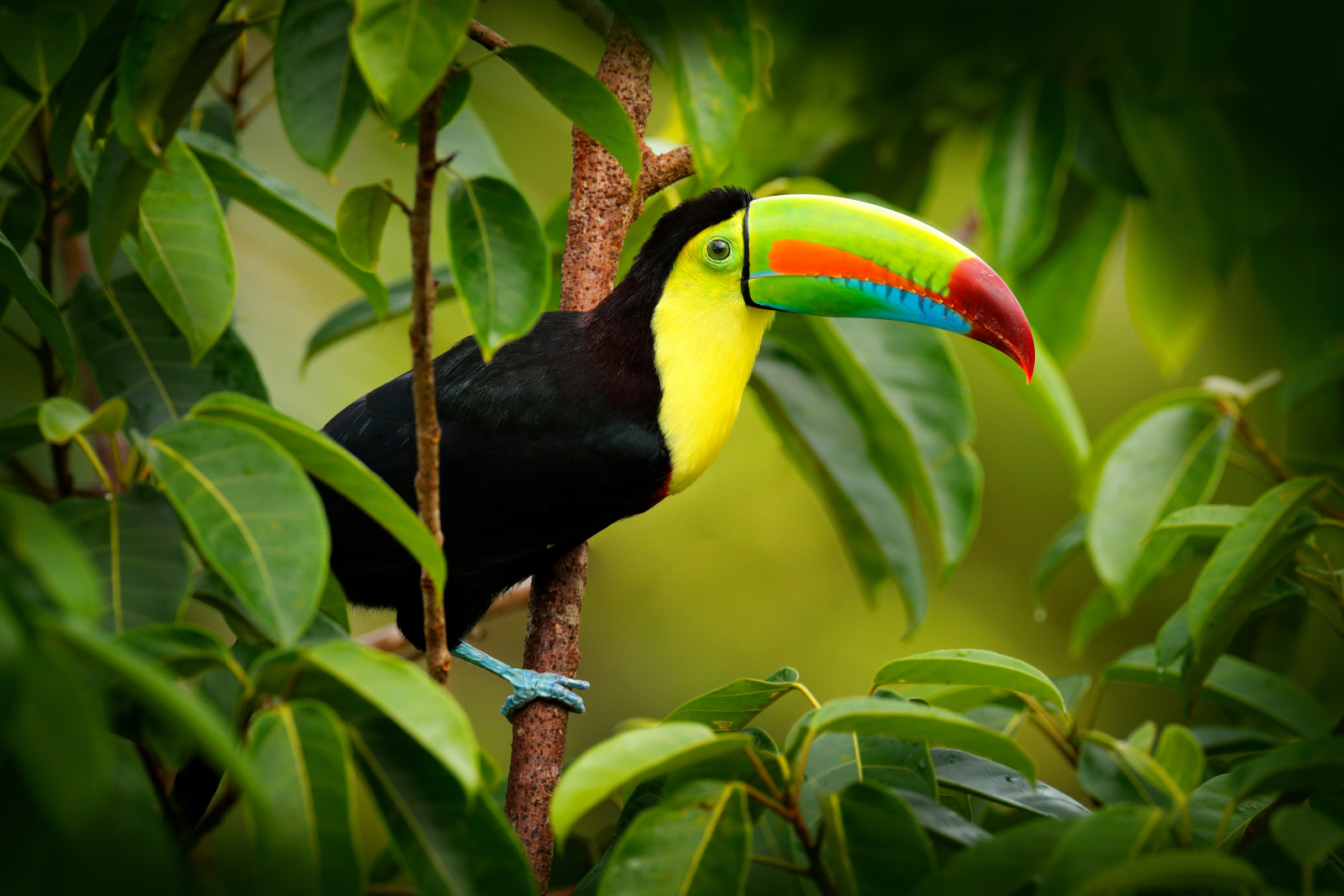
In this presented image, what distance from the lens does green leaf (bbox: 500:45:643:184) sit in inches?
48.1

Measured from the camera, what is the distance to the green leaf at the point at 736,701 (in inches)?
49.7

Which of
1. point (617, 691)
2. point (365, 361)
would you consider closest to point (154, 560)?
point (365, 361)

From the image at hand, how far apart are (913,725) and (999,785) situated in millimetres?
357

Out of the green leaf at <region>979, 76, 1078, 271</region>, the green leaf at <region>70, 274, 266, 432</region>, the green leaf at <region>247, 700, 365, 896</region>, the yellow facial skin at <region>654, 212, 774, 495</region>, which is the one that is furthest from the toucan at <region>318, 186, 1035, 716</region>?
the green leaf at <region>247, 700, 365, 896</region>

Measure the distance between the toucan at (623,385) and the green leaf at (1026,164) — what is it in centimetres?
66

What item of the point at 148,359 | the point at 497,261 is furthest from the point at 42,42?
the point at 497,261

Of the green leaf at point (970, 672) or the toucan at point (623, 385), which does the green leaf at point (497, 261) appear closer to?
the green leaf at point (970, 672)

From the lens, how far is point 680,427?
209cm

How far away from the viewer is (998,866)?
3.26 feet

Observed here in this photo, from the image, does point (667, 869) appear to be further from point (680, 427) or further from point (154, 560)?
point (680, 427)

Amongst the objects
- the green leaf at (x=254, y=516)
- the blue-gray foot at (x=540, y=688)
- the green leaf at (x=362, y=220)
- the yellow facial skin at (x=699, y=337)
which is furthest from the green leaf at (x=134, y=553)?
the yellow facial skin at (x=699, y=337)

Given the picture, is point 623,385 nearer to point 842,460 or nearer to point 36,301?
point 842,460

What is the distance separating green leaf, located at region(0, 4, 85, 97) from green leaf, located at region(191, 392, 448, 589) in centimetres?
76

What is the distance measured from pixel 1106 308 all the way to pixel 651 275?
542 cm
